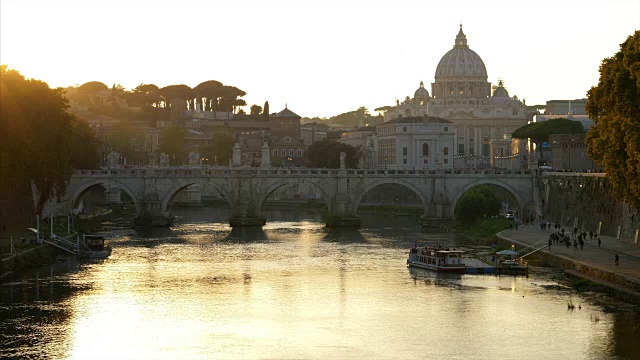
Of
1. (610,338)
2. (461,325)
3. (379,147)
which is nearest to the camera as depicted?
(610,338)

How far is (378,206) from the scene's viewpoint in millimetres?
122562

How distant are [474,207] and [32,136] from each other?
1383 inches

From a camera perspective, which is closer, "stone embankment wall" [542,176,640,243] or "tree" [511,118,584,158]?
"stone embankment wall" [542,176,640,243]

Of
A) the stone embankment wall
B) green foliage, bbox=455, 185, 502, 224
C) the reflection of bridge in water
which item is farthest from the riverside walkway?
the reflection of bridge in water

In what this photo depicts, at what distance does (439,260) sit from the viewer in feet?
209

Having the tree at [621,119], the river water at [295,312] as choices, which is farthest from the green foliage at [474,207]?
the tree at [621,119]

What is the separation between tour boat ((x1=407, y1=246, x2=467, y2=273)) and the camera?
63094mm

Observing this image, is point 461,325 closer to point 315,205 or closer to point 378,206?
point 378,206

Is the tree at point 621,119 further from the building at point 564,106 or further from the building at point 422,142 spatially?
the building at point 564,106

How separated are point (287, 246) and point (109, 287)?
22655 millimetres

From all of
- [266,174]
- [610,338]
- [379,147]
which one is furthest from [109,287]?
[379,147]

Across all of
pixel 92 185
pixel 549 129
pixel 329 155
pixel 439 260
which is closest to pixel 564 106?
pixel 329 155

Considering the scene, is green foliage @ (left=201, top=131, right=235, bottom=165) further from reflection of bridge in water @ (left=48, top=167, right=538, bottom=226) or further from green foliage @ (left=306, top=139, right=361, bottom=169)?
reflection of bridge in water @ (left=48, top=167, right=538, bottom=226)

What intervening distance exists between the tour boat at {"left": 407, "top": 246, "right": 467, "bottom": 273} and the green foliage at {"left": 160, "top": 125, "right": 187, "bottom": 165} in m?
86.3
